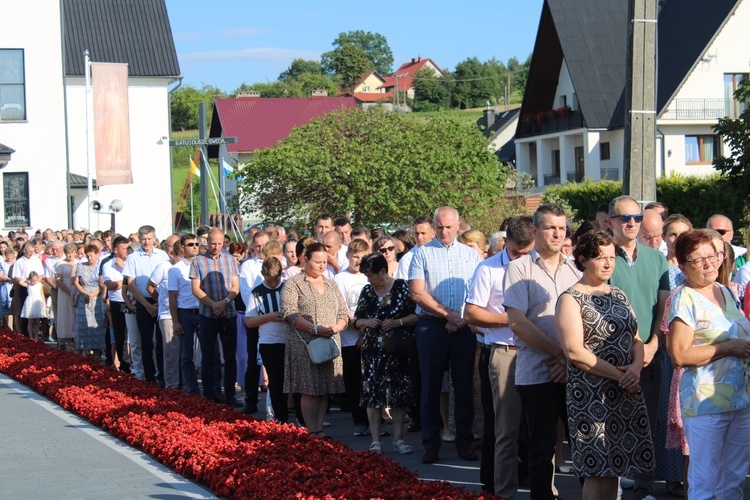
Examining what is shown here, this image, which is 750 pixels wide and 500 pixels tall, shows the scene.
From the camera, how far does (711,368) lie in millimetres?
5988

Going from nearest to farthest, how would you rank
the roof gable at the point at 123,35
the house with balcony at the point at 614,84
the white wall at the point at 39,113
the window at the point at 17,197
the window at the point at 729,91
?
1. the white wall at the point at 39,113
2. the window at the point at 17,197
3. the roof gable at the point at 123,35
4. the house with balcony at the point at 614,84
5. the window at the point at 729,91

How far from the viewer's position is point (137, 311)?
14.7 metres

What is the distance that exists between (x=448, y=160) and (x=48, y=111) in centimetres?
2160

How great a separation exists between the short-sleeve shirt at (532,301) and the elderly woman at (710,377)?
89 cm

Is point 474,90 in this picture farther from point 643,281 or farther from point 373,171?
point 643,281

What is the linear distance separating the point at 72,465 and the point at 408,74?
515 feet

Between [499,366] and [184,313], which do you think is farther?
[184,313]

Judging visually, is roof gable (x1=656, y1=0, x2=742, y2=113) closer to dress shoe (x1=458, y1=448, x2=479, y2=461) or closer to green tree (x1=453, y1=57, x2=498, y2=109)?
dress shoe (x1=458, y1=448, x2=479, y2=461)

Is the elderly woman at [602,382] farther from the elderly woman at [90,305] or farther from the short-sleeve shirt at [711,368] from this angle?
the elderly woman at [90,305]

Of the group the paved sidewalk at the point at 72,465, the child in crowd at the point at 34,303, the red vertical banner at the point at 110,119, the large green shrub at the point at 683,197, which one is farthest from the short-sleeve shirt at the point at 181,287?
the large green shrub at the point at 683,197

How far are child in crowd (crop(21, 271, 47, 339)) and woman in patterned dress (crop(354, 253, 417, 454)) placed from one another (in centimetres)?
1302

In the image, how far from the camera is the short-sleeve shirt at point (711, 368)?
593cm

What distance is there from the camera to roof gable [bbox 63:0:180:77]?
4403cm

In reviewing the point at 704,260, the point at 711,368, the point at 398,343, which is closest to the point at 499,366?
the point at 711,368
